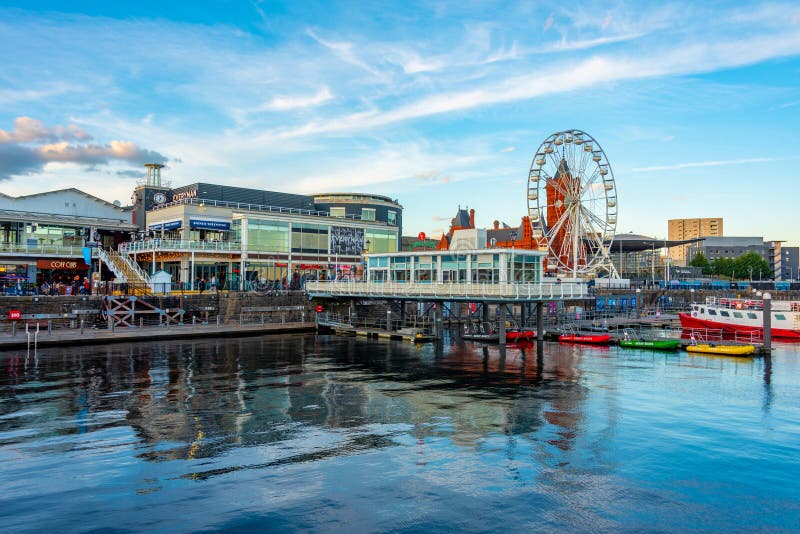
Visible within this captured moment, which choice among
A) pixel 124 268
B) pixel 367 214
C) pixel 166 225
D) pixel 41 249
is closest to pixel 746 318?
pixel 367 214

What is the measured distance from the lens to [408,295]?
57500mm

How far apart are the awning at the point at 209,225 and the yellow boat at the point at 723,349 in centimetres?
5654

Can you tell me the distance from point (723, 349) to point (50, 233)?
7914cm

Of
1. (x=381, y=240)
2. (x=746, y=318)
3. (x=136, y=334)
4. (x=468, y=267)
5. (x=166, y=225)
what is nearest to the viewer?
(x=468, y=267)

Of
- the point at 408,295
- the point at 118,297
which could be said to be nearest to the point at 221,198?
the point at 118,297

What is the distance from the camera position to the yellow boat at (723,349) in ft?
162

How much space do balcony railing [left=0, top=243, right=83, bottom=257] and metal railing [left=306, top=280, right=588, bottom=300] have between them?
38581 millimetres

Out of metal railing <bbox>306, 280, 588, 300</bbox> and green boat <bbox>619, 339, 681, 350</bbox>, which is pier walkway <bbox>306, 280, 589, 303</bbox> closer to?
metal railing <bbox>306, 280, 588, 300</bbox>

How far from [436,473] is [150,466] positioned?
9.96m

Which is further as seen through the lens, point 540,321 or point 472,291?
point 540,321

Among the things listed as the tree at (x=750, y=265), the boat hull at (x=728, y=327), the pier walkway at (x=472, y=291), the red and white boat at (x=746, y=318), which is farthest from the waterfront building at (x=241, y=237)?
the tree at (x=750, y=265)

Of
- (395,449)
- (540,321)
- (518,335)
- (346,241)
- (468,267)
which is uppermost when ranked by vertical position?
(346,241)

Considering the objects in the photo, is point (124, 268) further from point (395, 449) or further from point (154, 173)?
point (395, 449)

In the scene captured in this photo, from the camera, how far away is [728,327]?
2653 inches
